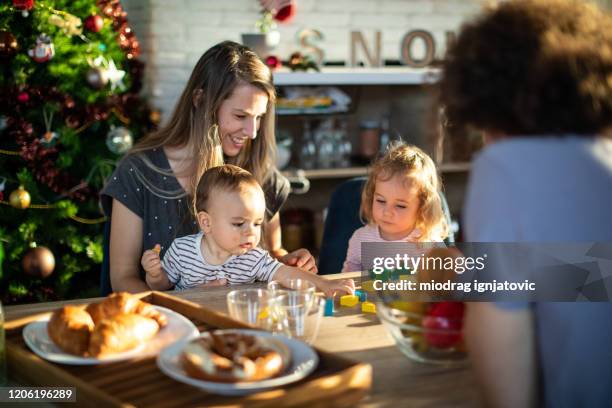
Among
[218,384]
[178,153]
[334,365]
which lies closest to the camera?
[218,384]

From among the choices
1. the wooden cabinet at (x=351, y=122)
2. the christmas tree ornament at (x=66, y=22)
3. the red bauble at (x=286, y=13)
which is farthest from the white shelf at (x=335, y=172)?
the christmas tree ornament at (x=66, y=22)

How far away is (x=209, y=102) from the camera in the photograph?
7.77 feet

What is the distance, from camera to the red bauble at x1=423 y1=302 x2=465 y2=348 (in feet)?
4.14

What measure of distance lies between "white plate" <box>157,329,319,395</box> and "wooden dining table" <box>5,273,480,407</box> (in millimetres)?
108

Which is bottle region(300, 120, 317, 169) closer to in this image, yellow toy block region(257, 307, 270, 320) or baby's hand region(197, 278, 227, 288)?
baby's hand region(197, 278, 227, 288)

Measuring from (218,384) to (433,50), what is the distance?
162 inches

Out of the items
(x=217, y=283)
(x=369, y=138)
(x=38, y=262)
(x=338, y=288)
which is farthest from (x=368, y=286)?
(x=369, y=138)

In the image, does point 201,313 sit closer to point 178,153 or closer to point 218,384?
point 218,384

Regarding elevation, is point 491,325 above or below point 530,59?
below

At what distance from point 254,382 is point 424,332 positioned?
31cm

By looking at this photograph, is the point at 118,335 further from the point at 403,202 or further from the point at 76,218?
the point at 76,218

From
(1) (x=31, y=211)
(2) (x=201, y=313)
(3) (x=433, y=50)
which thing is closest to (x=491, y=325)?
(2) (x=201, y=313)

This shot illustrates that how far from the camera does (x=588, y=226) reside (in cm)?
104

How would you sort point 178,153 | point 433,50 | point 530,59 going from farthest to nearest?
1. point 433,50
2. point 178,153
3. point 530,59
